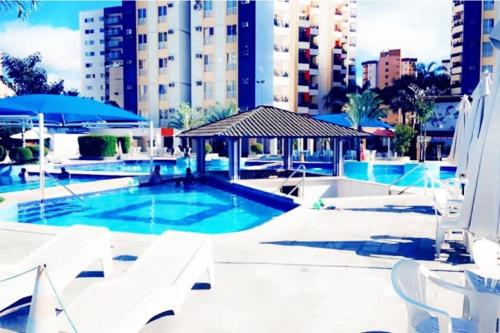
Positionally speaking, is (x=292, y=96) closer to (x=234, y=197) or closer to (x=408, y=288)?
(x=234, y=197)

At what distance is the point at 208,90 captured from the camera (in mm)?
53562

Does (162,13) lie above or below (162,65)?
above

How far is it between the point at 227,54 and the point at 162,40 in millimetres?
8907

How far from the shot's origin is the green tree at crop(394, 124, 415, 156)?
123 ft

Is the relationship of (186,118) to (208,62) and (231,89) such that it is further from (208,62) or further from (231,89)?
(208,62)

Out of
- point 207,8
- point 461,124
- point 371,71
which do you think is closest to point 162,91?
point 207,8

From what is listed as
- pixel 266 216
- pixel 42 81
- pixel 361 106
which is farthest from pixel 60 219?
pixel 42 81

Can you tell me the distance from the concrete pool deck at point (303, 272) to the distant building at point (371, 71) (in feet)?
385

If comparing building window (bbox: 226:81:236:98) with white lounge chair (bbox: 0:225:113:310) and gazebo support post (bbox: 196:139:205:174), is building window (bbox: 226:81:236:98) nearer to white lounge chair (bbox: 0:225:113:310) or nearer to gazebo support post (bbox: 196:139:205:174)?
gazebo support post (bbox: 196:139:205:174)

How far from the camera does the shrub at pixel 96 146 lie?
122ft

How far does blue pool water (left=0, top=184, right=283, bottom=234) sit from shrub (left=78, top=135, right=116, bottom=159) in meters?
19.1

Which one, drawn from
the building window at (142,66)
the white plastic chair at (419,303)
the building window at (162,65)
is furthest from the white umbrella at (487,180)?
the building window at (142,66)

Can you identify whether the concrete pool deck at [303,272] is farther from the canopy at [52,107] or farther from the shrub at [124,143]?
the shrub at [124,143]

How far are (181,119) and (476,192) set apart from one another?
46.4m
